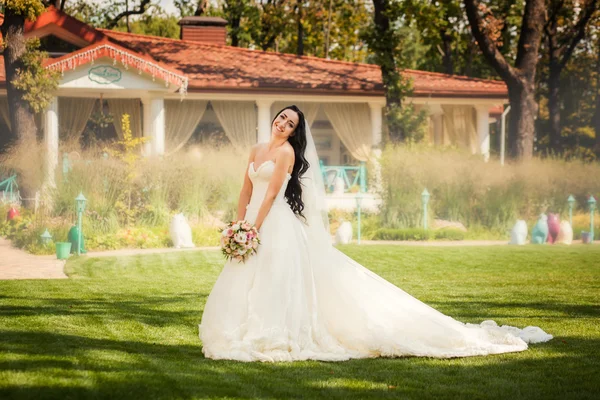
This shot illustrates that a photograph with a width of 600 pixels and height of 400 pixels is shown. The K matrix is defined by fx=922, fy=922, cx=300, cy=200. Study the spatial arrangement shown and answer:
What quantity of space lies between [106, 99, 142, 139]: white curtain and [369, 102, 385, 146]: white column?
236 inches

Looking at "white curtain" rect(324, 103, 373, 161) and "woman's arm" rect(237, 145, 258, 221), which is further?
"white curtain" rect(324, 103, 373, 161)

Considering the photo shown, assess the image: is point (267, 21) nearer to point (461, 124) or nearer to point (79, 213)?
point (461, 124)

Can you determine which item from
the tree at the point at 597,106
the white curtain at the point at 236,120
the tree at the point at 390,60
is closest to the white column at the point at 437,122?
the tree at the point at 390,60

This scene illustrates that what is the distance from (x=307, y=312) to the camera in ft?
22.2

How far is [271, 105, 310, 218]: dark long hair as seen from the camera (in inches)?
276

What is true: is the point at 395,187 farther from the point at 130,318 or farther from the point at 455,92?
the point at 130,318

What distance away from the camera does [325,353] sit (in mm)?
6605

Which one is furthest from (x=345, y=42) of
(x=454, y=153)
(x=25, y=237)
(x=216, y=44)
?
(x=25, y=237)

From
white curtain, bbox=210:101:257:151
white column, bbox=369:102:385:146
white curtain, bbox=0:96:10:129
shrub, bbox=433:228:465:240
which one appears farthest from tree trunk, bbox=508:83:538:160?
white curtain, bbox=0:96:10:129

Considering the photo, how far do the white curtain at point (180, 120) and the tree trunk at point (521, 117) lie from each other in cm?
795

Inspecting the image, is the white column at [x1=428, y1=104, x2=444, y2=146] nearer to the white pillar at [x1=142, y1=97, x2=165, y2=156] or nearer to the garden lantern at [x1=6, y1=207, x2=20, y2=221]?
the white pillar at [x1=142, y1=97, x2=165, y2=156]

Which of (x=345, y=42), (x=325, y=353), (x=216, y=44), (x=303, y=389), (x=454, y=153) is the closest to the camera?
(x=303, y=389)

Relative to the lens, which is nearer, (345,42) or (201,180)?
(201,180)

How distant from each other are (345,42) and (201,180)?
62.2ft
